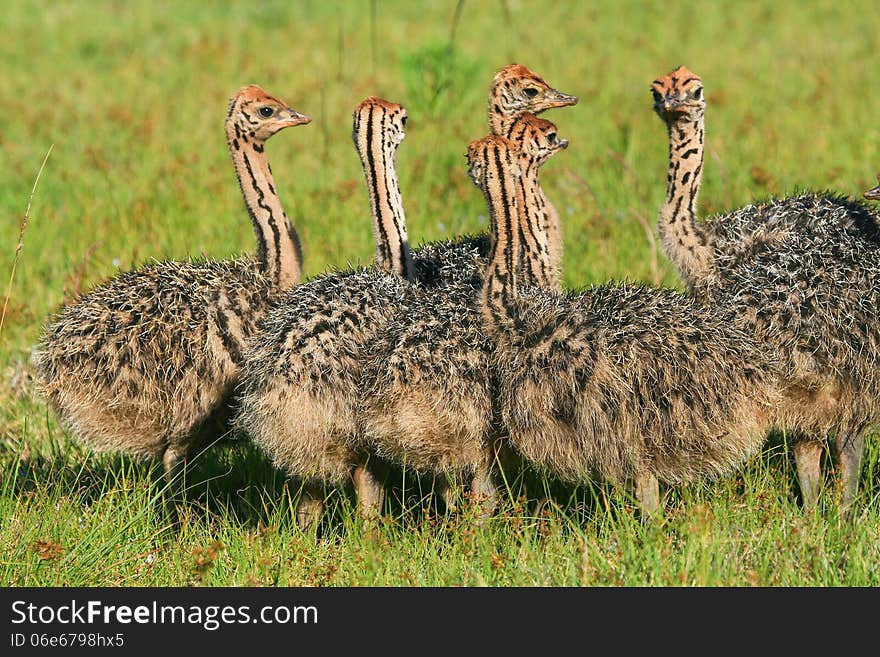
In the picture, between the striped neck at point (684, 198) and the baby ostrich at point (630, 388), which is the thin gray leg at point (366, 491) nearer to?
the baby ostrich at point (630, 388)

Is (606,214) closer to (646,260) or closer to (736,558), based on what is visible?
(646,260)

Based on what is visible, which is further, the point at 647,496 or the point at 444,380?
the point at 647,496

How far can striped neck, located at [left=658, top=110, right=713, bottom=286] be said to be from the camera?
6715mm

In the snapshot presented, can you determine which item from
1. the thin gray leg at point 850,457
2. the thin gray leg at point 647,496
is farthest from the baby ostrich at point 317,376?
the thin gray leg at point 850,457

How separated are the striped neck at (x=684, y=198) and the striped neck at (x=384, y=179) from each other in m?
1.38

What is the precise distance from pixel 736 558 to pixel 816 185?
5.73 meters

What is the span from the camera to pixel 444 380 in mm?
5719

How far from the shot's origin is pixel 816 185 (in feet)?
34.6

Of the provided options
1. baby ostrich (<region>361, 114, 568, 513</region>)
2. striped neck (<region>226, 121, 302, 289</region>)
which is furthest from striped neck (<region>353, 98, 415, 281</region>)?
baby ostrich (<region>361, 114, 568, 513</region>)

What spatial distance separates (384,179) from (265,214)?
73cm

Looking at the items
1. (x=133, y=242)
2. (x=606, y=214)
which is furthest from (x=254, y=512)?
(x=606, y=214)

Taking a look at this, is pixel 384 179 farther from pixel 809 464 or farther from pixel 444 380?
pixel 809 464

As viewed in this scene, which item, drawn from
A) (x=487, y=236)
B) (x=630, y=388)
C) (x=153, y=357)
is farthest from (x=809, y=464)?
(x=153, y=357)

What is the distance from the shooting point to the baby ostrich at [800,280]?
19.7 ft
